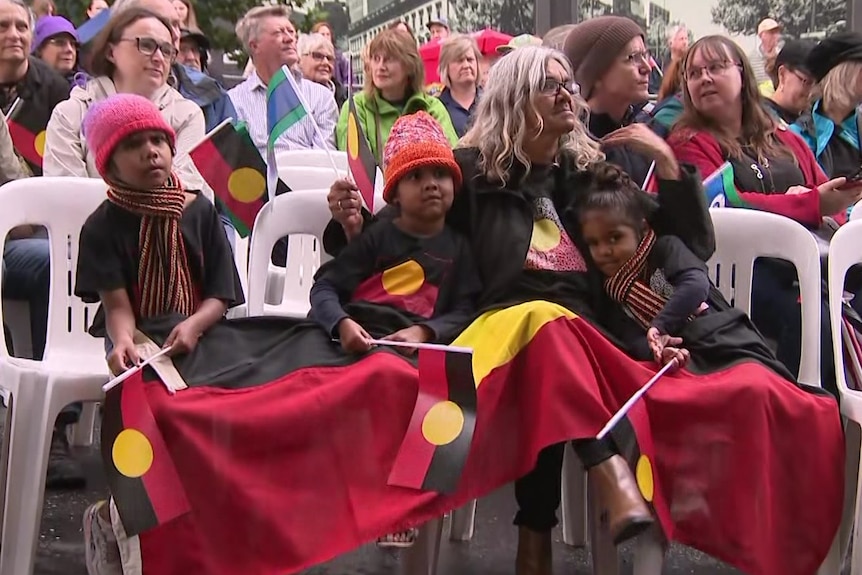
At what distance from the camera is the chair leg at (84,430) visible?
14.5 feet

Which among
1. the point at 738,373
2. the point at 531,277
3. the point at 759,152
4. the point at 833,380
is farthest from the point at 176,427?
the point at 759,152

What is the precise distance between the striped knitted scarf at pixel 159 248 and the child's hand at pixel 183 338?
15cm

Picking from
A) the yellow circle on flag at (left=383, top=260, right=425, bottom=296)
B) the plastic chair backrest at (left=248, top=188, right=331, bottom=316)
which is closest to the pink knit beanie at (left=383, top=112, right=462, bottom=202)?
the yellow circle on flag at (left=383, top=260, right=425, bottom=296)

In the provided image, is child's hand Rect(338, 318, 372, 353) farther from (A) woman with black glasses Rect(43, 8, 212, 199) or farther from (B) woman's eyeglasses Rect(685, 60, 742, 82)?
(B) woman's eyeglasses Rect(685, 60, 742, 82)

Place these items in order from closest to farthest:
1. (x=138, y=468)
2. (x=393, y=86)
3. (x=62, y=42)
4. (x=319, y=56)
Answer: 1. (x=138, y=468)
2. (x=62, y=42)
3. (x=393, y=86)
4. (x=319, y=56)

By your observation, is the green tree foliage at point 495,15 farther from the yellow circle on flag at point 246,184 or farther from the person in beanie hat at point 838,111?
the yellow circle on flag at point 246,184

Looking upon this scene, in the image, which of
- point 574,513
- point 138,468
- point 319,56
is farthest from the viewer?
point 319,56

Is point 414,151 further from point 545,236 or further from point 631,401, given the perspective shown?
point 631,401

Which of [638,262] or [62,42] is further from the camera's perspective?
[62,42]

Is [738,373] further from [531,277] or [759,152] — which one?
[759,152]

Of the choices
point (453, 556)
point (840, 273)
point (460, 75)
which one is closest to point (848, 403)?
point (840, 273)

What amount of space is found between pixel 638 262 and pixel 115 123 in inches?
55.9

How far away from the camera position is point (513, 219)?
3.23m

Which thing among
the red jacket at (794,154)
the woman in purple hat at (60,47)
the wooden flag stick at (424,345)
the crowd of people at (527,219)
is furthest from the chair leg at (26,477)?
the woman in purple hat at (60,47)
